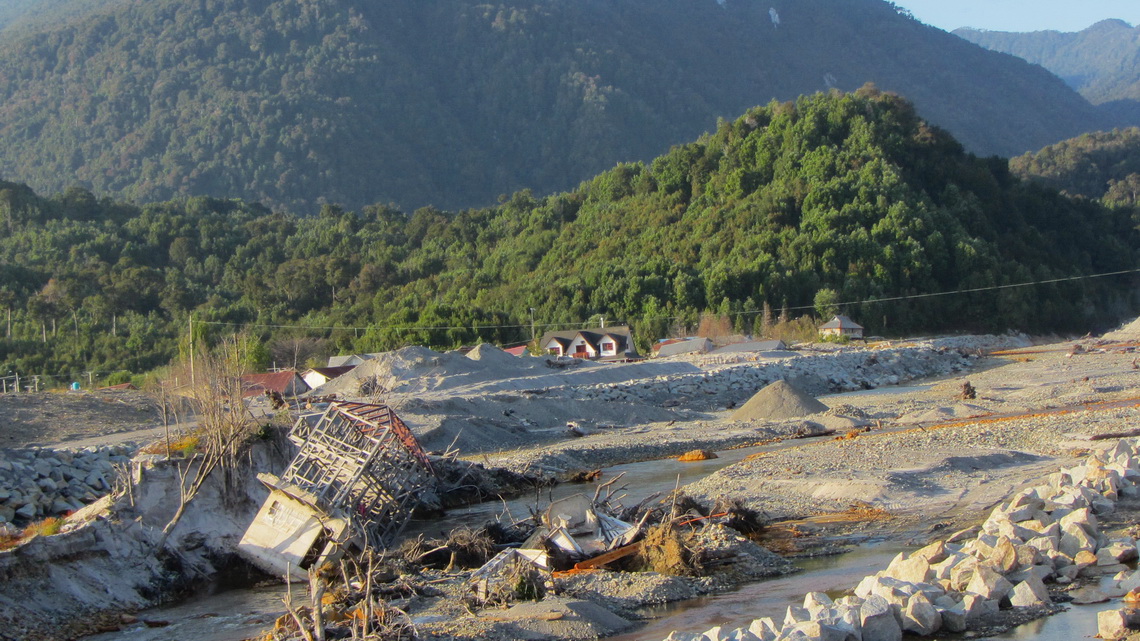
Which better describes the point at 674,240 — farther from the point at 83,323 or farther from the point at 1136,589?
the point at 1136,589

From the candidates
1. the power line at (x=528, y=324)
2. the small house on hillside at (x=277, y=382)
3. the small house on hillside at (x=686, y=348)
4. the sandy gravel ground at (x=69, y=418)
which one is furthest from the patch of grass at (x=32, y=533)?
the power line at (x=528, y=324)

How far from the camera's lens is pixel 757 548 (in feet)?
51.4

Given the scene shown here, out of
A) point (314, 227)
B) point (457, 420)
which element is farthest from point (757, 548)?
point (314, 227)

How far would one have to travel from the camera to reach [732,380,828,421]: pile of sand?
35.1 metres

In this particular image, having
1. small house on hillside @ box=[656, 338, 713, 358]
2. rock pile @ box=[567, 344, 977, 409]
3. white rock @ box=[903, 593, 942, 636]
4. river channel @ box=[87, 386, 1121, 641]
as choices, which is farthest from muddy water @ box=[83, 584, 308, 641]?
small house on hillside @ box=[656, 338, 713, 358]

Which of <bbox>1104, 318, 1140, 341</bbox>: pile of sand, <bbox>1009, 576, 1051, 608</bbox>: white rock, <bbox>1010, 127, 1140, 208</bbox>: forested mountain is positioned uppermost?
<bbox>1010, 127, 1140, 208</bbox>: forested mountain

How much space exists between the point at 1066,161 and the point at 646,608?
6070 inches

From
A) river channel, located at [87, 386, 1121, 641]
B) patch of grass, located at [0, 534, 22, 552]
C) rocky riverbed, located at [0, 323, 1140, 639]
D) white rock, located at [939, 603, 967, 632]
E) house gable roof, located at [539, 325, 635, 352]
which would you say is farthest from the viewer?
house gable roof, located at [539, 325, 635, 352]

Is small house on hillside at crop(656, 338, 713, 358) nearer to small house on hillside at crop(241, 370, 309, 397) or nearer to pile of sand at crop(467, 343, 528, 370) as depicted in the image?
pile of sand at crop(467, 343, 528, 370)

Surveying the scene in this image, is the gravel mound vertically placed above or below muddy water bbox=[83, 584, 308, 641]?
below

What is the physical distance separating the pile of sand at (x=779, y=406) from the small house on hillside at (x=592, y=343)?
115 ft

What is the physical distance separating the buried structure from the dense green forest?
192 ft

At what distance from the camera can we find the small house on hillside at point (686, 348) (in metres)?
65.7

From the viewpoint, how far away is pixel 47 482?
20703 millimetres
